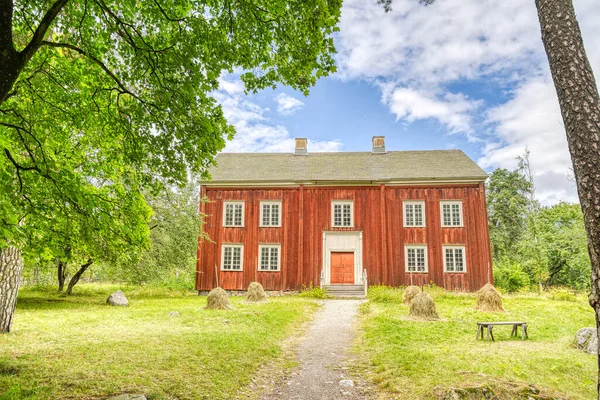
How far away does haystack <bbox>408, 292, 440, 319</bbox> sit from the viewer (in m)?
12.5

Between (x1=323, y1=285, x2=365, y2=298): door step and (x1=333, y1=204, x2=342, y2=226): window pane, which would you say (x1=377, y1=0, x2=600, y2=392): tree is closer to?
(x1=323, y1=285, x2=365, y2=298): door step

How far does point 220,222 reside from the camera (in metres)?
24.3

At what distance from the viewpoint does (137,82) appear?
6500mm

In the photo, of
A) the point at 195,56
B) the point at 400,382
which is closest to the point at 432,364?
the point at 400,382

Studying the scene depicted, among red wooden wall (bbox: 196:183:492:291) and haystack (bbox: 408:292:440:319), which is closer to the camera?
haystack (bbox: 408:292:440:319)

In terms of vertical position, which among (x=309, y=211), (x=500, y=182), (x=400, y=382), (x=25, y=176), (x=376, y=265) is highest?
(x=500, y=182)

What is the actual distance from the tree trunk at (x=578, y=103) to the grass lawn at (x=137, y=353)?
492 centimetres

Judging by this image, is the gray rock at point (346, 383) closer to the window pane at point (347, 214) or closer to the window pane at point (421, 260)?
the window pane at point (347, 214)

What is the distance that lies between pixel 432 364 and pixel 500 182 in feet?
126

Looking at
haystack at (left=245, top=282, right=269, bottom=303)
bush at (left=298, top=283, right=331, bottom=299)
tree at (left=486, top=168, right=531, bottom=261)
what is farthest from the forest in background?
bush at (left=298, top=283, right=331, bottom=299)

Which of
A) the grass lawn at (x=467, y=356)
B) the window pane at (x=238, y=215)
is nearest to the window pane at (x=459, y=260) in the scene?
the grass lawn at (x=467, y=356)

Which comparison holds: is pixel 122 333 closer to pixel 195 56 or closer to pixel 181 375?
pixel 181 375

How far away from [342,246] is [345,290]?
109 inches

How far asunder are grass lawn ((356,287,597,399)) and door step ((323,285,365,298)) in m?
7.84
